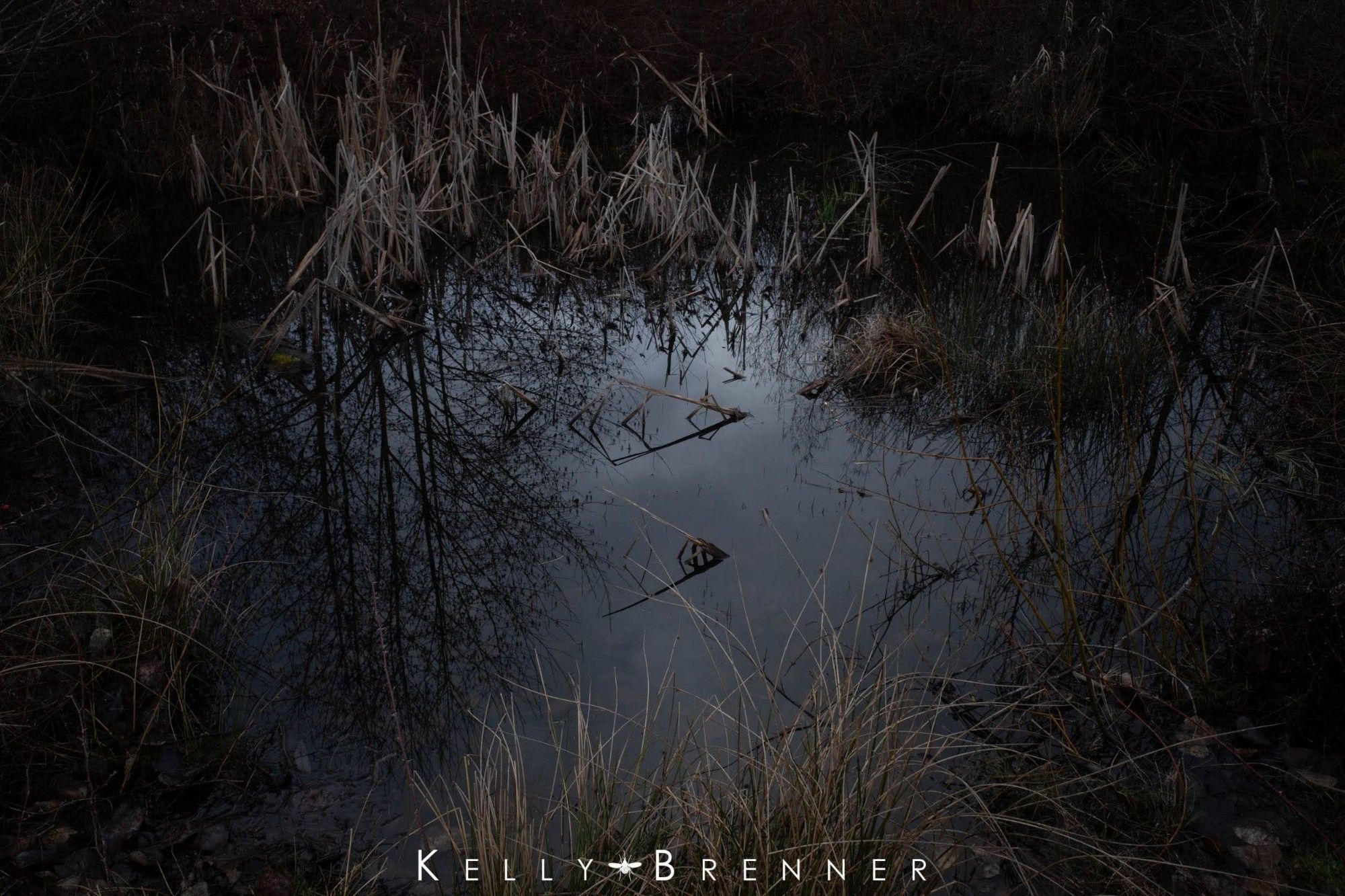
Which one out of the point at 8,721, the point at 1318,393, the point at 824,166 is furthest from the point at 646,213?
the point at 8,721

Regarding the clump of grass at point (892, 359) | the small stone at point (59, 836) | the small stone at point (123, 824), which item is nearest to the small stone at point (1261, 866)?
the small stone at point (123, 824)

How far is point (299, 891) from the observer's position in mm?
2170

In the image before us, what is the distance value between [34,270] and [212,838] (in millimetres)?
3377

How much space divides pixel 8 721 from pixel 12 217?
3.45 m

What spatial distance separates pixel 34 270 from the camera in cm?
468

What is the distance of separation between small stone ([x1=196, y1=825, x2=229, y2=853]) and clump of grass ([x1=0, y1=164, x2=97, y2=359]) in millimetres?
2933

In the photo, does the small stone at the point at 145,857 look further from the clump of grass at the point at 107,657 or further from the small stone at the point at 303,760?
the small stone at the point at 303,760

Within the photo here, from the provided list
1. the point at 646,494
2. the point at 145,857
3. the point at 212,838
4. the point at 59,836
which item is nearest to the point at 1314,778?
the point at 646,494

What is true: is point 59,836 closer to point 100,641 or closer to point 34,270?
point 100,641

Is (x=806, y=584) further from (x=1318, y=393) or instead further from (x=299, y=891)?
(x=1318, y=393)

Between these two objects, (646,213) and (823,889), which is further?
(646,213)

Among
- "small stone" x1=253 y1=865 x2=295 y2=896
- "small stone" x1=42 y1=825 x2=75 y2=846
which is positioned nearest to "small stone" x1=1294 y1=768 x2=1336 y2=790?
"small stone" x1=253 y1=865 x2=295 y2=896

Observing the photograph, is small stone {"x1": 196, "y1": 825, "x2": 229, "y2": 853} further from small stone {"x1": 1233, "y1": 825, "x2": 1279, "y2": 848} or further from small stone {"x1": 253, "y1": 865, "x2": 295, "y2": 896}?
small stone {"x1": 1233, "y1": 825, "x2": 1279, "y2": 848}

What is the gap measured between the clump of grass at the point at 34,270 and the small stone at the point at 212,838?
293cm
